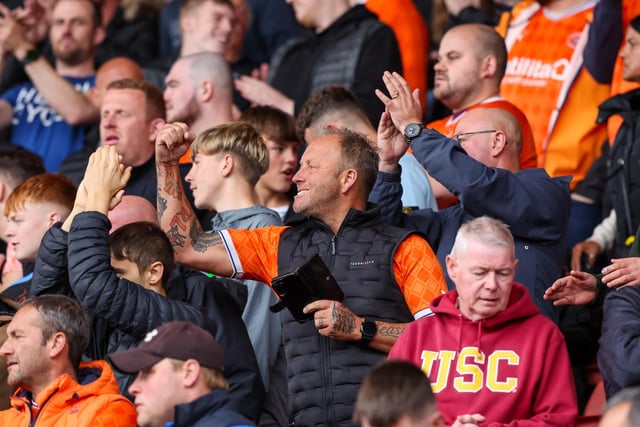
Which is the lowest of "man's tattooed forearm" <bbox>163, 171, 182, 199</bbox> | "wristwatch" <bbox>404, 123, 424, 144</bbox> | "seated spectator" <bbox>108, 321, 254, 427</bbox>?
"seated spectator" <bbox>108, 321, 254, 427</bbox>

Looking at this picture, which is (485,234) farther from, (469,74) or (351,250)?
(469,74)

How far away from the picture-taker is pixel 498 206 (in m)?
5.89

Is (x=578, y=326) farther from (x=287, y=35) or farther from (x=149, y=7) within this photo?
(x=149, y=7)

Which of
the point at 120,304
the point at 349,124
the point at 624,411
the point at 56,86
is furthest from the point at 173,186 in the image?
the point at 56,86

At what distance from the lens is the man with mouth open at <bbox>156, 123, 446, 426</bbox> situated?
5543 mm

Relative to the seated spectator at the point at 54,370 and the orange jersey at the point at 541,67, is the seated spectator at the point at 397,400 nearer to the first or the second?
the seated spectator at the point at 54,370

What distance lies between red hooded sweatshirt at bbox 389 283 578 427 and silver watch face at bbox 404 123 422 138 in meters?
0.87

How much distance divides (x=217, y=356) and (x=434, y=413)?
3.46 feet

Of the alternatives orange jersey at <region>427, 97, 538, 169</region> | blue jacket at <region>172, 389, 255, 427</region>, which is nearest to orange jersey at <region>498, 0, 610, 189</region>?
orange jersey at <region>427, 97, 538, 169</region>

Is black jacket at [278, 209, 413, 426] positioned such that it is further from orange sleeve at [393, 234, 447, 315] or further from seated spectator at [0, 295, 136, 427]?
seated spectator at [0, 295, 136, 427]

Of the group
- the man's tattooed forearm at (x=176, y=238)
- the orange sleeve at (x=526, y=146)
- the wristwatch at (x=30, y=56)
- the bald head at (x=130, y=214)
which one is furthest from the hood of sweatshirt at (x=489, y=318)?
the wristwatch at (x=30, y=56)

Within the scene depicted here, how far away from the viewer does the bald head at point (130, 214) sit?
21.5 feet

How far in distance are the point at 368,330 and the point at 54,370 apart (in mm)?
1337

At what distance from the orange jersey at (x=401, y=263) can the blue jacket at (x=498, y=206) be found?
0.35 meters
